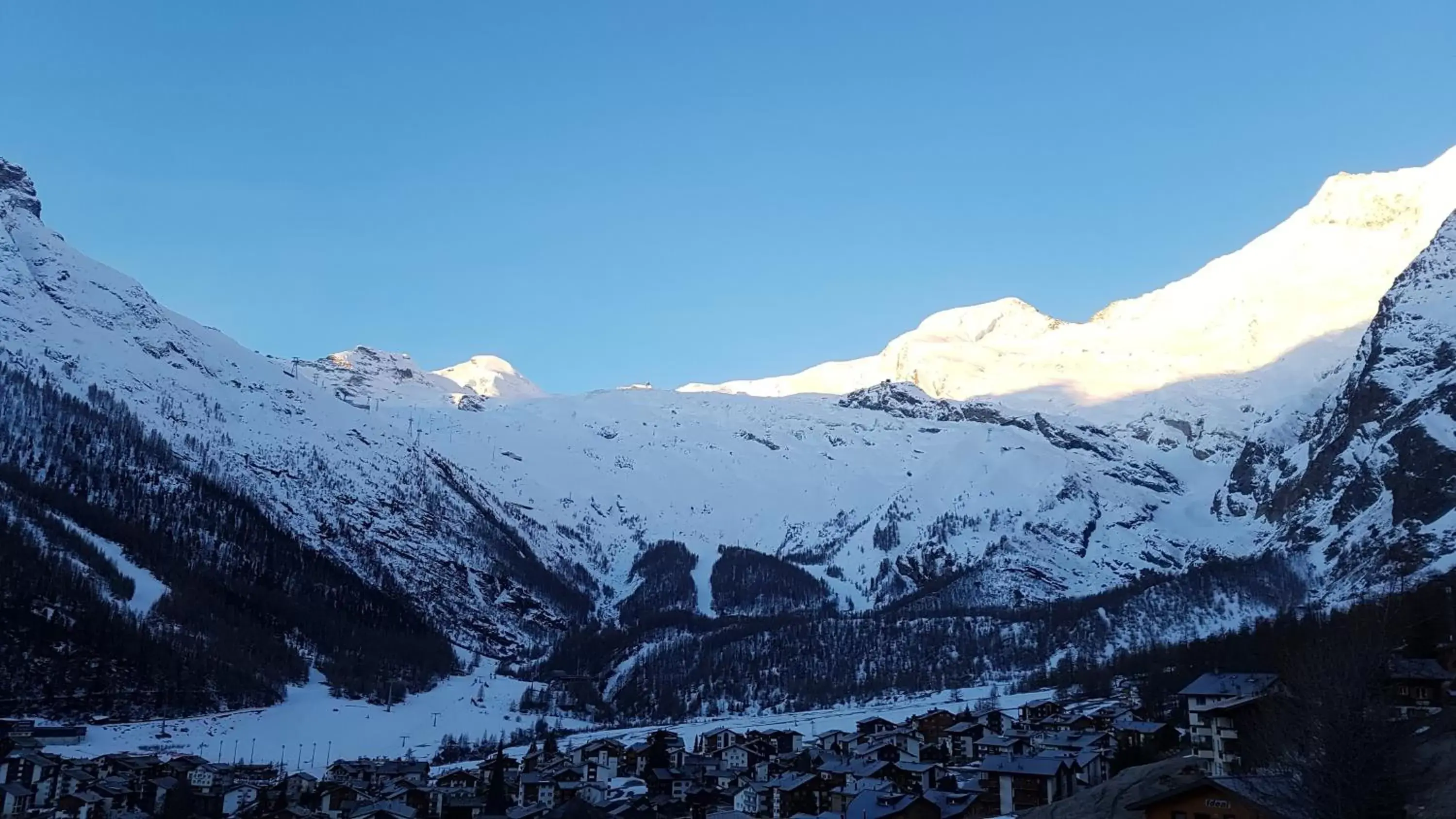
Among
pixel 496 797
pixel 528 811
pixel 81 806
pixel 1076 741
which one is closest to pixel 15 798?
pixel 81 806

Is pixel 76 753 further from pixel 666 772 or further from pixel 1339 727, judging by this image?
pixel 1339 727

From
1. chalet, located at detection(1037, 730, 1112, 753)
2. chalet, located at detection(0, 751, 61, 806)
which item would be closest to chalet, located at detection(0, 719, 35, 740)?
chalet, located at detection(0, 751, 61, 806)

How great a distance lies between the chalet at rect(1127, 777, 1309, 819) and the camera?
38.3m

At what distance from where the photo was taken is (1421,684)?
6681 centimetres

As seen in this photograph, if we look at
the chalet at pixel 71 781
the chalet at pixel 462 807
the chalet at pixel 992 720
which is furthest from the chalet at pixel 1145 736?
the chalet at pixel 71 781

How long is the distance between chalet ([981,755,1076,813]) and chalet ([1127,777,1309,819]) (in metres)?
27.5

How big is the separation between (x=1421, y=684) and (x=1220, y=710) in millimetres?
11415

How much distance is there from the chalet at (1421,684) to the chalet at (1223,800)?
89.0 feet

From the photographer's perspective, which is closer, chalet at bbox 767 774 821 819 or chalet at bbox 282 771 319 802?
chalet at bbox 767 774 821 819

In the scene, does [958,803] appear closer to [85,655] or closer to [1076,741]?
[1076,741]

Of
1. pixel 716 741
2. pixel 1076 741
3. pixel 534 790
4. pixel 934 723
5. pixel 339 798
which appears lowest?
pixel 339 798

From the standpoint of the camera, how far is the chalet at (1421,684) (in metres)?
64.6

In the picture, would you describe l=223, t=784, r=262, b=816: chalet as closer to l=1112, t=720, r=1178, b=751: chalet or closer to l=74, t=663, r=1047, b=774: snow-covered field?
l=74, t=663, r=1047, b=774: snow-covered field

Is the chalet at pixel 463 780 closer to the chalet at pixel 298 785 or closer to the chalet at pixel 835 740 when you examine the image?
the chalet at pixel 298 785
